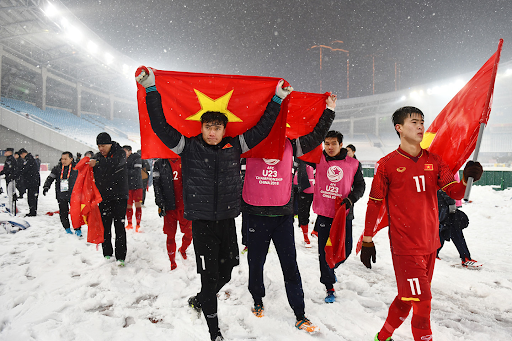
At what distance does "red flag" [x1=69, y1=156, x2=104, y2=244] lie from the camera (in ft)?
14.8

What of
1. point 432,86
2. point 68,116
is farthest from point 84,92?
point 432,86

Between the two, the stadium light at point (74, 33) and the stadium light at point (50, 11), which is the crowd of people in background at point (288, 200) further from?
the stadium light at point (74, 33)

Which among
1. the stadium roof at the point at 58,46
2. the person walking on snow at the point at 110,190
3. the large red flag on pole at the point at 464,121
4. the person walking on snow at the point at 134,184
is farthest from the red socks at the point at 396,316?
the stadium roof at the point at 58,46

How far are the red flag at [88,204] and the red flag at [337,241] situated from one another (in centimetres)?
359

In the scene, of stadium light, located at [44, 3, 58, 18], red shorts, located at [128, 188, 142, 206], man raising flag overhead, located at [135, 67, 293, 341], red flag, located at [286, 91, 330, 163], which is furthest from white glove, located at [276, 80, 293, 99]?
stadium light, located at [44, 3, 58, 18]

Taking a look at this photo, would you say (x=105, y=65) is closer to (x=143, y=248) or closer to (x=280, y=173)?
(x=143, y=248)

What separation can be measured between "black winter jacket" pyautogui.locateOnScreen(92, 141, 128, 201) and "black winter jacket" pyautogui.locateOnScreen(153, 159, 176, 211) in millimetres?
557

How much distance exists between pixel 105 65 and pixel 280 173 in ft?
115

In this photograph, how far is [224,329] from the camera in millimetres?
2756

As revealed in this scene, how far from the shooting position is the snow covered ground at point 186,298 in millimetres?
2684

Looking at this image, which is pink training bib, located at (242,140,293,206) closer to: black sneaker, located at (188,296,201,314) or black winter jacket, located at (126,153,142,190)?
black sneaker, located at (188,296,201,314)

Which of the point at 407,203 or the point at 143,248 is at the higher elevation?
the point at 407,203

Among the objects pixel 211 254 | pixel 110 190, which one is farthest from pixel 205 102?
pixel 110 190

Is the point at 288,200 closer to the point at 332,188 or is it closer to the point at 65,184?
the point at 332,188
